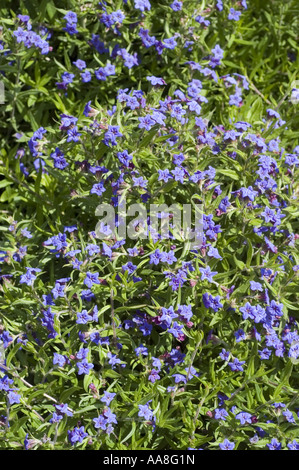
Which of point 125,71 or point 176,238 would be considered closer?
point 176,238

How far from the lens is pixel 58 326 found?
3963 millimetres

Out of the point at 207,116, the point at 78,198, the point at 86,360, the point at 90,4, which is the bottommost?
the point at 86,360

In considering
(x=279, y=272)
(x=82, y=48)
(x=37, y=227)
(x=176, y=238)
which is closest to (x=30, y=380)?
(x=37, y=227)

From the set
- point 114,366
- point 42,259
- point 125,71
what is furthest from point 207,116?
point 114,366

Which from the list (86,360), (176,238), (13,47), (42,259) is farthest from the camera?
(13,47)

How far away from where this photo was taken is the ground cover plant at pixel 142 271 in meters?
3.98

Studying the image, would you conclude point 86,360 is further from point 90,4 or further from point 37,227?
point 90,4

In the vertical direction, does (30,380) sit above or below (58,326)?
below

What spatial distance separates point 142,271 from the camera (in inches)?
165

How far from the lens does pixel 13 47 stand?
4.88 meters

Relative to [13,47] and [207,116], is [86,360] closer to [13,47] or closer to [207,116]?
[207,116]

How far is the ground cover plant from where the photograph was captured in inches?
157

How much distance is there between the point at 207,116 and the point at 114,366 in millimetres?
1953

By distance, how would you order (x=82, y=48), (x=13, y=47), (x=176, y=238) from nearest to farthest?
(x=176, y=238)
(x=13, y=47)
(x=82, y=48)
